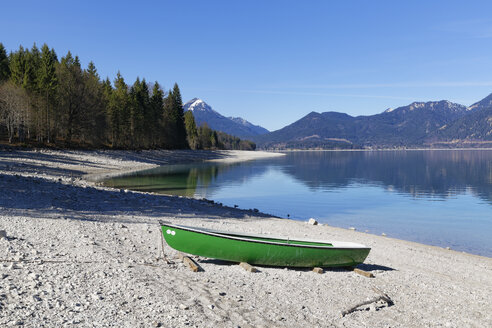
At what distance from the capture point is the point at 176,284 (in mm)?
9102

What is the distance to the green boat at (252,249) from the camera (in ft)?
36.3

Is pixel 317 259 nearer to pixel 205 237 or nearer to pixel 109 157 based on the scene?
pixel 205 237

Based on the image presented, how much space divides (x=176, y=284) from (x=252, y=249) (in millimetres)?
2996

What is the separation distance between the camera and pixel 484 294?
11.1m

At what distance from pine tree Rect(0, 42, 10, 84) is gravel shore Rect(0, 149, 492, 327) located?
61.6 metres

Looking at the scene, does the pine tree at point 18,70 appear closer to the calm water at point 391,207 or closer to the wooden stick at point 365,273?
the calm water at point 391,207

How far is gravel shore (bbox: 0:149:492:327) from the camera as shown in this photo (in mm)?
7199

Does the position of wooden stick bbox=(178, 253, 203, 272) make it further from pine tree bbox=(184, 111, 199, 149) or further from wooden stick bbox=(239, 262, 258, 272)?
pine tree bbox=(184, 111, 199, 149)

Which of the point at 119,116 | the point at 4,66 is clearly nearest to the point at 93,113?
the point at 119,116

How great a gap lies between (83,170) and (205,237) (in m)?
40.6

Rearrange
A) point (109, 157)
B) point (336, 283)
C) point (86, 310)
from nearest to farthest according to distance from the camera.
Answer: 1. point (86, 310)
2. point (336, 283)
3. point (109, 157)

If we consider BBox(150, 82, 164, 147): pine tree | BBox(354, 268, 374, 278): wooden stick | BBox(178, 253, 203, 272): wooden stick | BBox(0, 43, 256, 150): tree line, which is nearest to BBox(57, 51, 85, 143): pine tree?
BBox(0, 43, 256, 150): tree line

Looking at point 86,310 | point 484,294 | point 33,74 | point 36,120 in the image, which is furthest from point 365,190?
point 33,74

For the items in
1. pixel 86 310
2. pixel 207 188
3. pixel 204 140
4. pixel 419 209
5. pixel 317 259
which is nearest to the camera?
pixel 86 310
